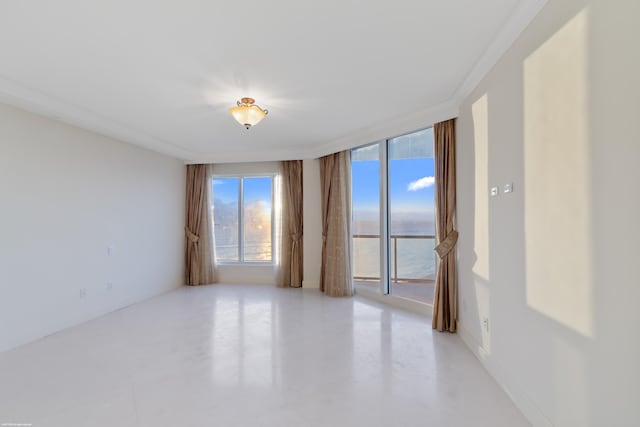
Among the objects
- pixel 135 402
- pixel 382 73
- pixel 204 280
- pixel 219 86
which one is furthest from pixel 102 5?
pixel 204 280

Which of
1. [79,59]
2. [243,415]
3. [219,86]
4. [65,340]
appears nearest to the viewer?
[243,415]

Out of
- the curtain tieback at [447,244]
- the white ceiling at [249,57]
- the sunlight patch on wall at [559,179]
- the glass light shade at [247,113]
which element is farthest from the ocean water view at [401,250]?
the glass light shade at [247,113]

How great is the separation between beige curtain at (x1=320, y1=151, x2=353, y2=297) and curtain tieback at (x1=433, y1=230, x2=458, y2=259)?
1.89 m

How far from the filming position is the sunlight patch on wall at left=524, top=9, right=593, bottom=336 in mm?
1476

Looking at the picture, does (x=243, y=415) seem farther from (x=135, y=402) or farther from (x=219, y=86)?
(x=219, y=86)

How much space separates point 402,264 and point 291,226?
2.22 metres

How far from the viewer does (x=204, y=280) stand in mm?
6230

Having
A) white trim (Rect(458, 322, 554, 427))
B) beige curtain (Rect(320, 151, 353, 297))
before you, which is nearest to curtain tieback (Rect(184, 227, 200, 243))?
beige curtain (Rect(320, 151, 353, 297))

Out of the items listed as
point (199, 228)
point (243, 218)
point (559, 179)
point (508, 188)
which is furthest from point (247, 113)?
point (199, 228)

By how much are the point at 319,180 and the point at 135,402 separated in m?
4.35

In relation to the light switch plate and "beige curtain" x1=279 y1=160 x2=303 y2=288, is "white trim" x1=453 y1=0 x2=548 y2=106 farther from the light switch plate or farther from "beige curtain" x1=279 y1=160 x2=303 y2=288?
"beige curtain" x1=279 y1=160 x2=303 y2=288

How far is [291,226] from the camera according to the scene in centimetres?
598

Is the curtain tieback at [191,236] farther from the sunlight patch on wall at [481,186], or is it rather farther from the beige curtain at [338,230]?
the sunlight patch on wall at [481,186]

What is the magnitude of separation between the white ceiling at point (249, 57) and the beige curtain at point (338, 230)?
4.24 feet
